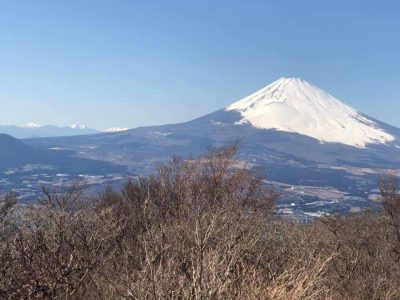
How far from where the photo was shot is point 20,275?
11125 millimetres

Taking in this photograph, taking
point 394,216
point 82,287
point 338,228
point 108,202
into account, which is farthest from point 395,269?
point 108,202

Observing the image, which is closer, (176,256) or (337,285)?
(176,256)

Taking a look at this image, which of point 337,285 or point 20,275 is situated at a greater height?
point 20,275

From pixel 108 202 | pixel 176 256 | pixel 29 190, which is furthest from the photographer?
pixel 29 190

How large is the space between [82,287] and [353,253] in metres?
16.8

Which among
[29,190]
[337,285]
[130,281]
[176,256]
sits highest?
[130,281]

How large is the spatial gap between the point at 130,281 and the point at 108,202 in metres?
37.9

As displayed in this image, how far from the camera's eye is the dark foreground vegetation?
420 inches

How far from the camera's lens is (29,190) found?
185 m

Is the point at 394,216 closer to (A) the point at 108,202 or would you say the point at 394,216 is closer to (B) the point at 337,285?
(B) the point at 337,285

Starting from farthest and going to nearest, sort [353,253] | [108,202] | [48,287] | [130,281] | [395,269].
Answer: [108,202] < [353,253] < [395,269] < [48,287] < [130,281]

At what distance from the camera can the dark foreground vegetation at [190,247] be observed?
35.0 ft

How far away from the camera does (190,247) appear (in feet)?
55.3

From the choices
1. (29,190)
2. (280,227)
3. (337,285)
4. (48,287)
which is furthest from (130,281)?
(29,190)
